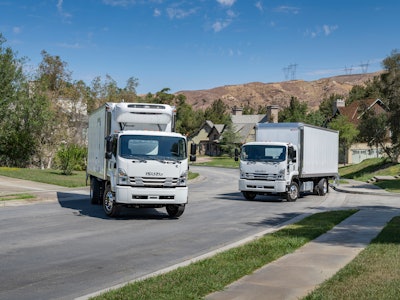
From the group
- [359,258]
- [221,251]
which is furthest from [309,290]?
[221,251]

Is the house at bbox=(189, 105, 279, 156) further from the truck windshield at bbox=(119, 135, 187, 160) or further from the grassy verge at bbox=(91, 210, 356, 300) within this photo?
the grassy verge at bbox=(91, 210, 356, 300)

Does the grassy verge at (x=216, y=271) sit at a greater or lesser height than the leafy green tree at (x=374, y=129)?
lesser

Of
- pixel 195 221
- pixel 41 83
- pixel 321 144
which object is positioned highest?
pixel 41 83

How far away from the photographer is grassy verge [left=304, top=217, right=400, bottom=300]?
23.3ft

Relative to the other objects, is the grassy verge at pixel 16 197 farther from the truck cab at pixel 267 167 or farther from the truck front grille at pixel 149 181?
the truck cab at pixel 267 167

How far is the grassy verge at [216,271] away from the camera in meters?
7.17

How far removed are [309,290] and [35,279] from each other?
162 inches

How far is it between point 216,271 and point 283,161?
15919 millimetres

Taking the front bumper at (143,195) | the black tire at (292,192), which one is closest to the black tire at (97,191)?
the front bumper at (143,195)

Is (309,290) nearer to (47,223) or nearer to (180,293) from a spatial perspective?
(180,293)

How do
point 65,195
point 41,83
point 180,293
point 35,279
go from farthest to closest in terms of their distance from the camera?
point 41,83 → point 65,195 → point 35,279 → point 180,293

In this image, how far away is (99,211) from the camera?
1864 centimetres

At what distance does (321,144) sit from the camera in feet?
93.8

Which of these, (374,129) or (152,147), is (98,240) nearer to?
(152,147)
